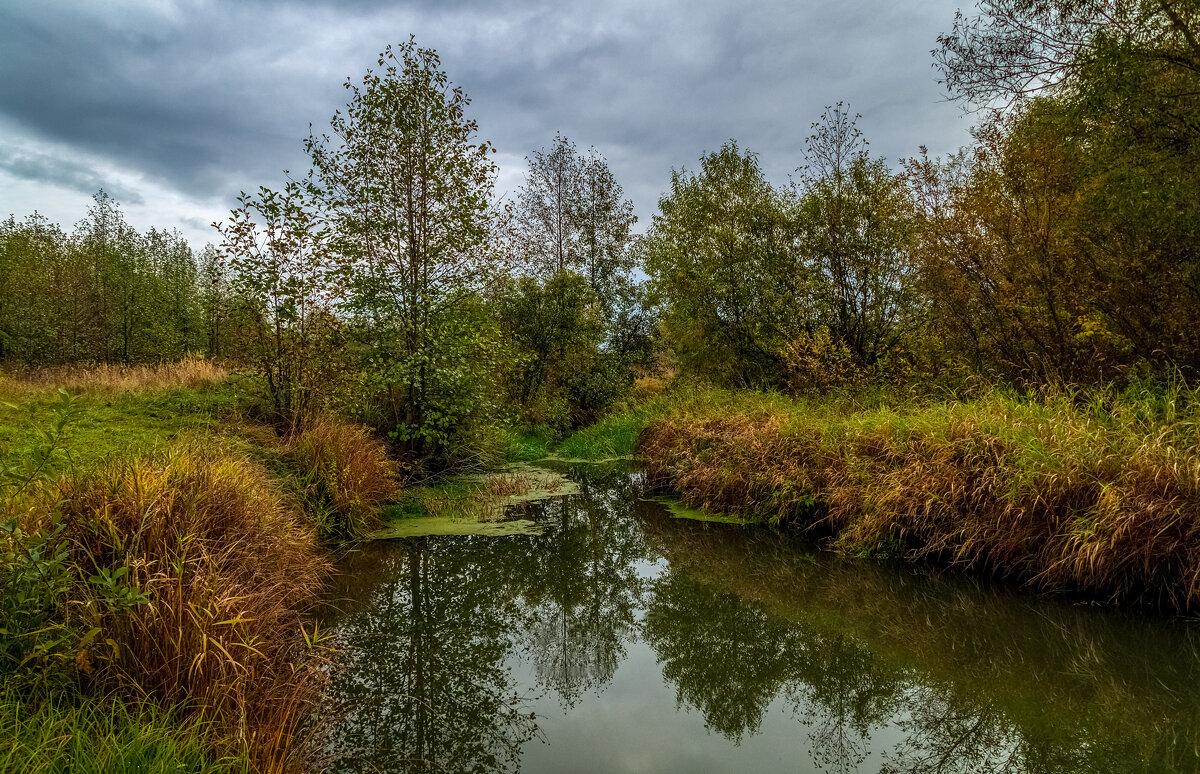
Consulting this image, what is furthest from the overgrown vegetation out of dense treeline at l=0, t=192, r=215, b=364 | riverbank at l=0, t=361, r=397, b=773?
dense treeline at l=0, t=192, r=215, b=364

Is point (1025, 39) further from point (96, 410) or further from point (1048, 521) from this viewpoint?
point (96, 410)

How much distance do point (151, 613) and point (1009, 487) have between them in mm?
6264

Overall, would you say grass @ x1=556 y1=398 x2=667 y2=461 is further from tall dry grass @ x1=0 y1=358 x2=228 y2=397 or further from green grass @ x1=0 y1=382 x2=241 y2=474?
green grass @ x1=0 y1=382 x2=241 y2=474

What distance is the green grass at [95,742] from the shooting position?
2049 millimetres

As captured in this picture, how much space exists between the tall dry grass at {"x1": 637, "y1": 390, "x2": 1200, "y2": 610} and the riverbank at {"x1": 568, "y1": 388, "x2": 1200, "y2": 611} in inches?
0.5

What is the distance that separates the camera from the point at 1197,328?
6.12 metres

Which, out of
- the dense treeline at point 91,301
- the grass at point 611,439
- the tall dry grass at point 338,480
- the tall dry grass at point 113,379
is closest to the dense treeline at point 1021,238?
the grass at point 611,439

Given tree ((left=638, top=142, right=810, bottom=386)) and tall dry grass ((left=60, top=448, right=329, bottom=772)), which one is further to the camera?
tree ((left=638, top=142, right=810, bottom=386))

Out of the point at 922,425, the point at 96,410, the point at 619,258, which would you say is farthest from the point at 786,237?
the point at 96,410

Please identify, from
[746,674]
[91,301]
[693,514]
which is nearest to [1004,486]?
[746,674]

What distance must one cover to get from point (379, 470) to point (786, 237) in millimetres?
9774

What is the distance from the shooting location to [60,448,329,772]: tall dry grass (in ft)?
8.92

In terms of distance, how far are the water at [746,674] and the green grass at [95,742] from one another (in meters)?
0.79

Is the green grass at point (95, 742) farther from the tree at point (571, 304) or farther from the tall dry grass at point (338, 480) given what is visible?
the tree at point (571, 304)
